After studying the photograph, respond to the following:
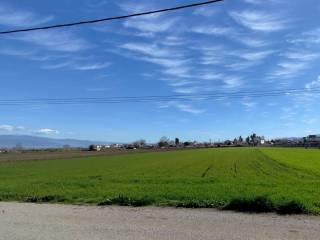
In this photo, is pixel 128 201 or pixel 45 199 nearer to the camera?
pixel 128 201

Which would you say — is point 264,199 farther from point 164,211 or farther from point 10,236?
point 10,236

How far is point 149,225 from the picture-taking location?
36.2 feet

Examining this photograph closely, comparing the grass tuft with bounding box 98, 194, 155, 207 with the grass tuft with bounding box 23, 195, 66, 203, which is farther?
the grass tuft with bounding box 23, 195, 66, 203

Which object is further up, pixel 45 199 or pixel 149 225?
pixel 45 199

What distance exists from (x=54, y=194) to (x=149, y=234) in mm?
8383

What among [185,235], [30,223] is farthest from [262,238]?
A: [30,223]

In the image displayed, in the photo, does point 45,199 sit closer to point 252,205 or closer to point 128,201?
point 128,201

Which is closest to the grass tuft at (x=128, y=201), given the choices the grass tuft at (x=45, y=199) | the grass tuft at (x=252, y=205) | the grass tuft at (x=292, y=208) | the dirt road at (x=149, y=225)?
the dirt road at (x=149, y=225)

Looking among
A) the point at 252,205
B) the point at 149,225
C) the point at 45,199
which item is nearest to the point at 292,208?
the point at 252,205

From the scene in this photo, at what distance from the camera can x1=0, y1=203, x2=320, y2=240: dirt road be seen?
32.3ft

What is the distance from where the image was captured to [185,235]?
9.84 metres

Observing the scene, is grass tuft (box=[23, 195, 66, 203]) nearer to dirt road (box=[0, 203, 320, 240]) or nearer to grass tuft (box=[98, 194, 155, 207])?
grass tuft (box=[98, 194, 155, 207])

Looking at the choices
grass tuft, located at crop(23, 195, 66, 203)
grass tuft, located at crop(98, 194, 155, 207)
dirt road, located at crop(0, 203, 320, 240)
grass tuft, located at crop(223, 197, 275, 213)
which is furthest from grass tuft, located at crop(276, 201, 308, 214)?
grass tuft, located at crop(23, 195, 66, 203)

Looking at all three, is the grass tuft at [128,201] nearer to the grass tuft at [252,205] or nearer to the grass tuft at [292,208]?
the grass tuft at [252,205]
